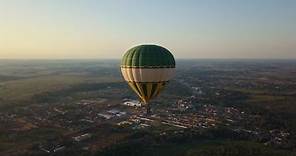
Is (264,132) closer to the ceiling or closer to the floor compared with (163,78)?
closer to the floor

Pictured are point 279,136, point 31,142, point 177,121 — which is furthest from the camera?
point 177,121

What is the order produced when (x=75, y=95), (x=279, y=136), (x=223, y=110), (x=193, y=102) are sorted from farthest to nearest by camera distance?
(x=75, y=95) → (x=193, y=102) → (x=223, y=110) → (x=279, y=136)

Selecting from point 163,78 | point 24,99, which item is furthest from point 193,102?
point 163,78

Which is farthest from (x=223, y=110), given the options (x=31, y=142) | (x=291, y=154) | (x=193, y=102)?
(x=31, y=142)

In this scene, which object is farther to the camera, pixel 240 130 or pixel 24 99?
pixel 24 99

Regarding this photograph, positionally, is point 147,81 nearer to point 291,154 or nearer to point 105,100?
point 291,154
